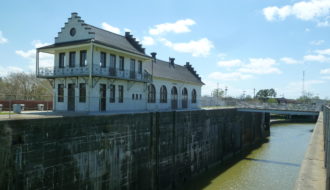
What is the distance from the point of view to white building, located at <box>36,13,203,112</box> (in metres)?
20.0

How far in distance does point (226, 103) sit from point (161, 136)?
999 inches

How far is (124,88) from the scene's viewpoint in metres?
23.1

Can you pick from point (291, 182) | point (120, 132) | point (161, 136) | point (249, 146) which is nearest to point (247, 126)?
point (249, 146)

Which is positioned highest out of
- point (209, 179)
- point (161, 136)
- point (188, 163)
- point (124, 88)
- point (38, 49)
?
point (38, 49)

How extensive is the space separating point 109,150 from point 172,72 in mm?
20352

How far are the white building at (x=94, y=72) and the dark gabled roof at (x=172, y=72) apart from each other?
337cm

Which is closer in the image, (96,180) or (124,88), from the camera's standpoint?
(96,180)

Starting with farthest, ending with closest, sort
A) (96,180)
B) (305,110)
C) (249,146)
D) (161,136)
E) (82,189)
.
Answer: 1. (249,146)
2. (305,110)
3. (161,136)
4. (96,180)
5. (82,189)

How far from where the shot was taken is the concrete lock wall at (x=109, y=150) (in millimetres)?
9977

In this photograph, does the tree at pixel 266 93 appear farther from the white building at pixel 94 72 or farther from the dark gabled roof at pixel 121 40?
the white building at pixel 94 72

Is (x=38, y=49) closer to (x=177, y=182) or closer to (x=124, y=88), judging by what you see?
(x=124, y=88)

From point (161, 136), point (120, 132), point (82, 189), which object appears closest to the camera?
point (82, 189)

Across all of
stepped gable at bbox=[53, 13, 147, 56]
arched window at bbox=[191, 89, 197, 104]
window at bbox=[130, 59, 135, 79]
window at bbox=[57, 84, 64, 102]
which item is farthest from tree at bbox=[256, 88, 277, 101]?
window at bbox=[57, 84, 64, 102]

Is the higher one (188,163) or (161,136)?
(161,136)
